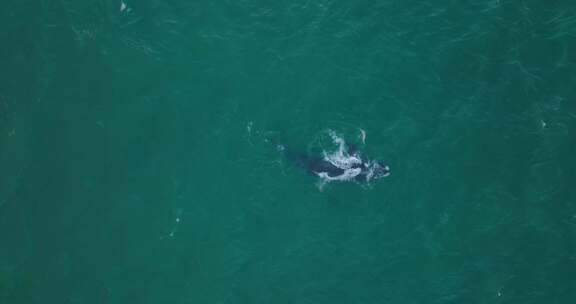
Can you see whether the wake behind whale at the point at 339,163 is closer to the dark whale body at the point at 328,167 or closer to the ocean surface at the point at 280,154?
the dark whale body at the point at 328,167

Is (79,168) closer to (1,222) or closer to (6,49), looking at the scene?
(1,222)

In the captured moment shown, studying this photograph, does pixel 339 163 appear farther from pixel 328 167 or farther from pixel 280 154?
pixel 280 154

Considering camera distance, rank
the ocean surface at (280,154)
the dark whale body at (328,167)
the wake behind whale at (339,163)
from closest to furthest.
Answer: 1. the ocean surface at (280,154)
2. the dark whale body at (328,167)
3. the wake behind whale at (339,163)

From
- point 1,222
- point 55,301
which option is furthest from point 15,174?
point 55,301

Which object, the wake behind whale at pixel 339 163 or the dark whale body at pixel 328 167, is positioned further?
the wake behind whale at pixel 339 163

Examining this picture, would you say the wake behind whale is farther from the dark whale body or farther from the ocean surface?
the ocean surface

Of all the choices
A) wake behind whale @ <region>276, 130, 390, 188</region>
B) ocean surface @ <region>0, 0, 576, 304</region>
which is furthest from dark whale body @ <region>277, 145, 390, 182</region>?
ocean surface @ <region>0, 0, 576, 304</region>

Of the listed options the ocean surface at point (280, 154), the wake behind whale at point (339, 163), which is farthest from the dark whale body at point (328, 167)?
the ocean surface at point (280, 154)

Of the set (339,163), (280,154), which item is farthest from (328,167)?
(280,154)
